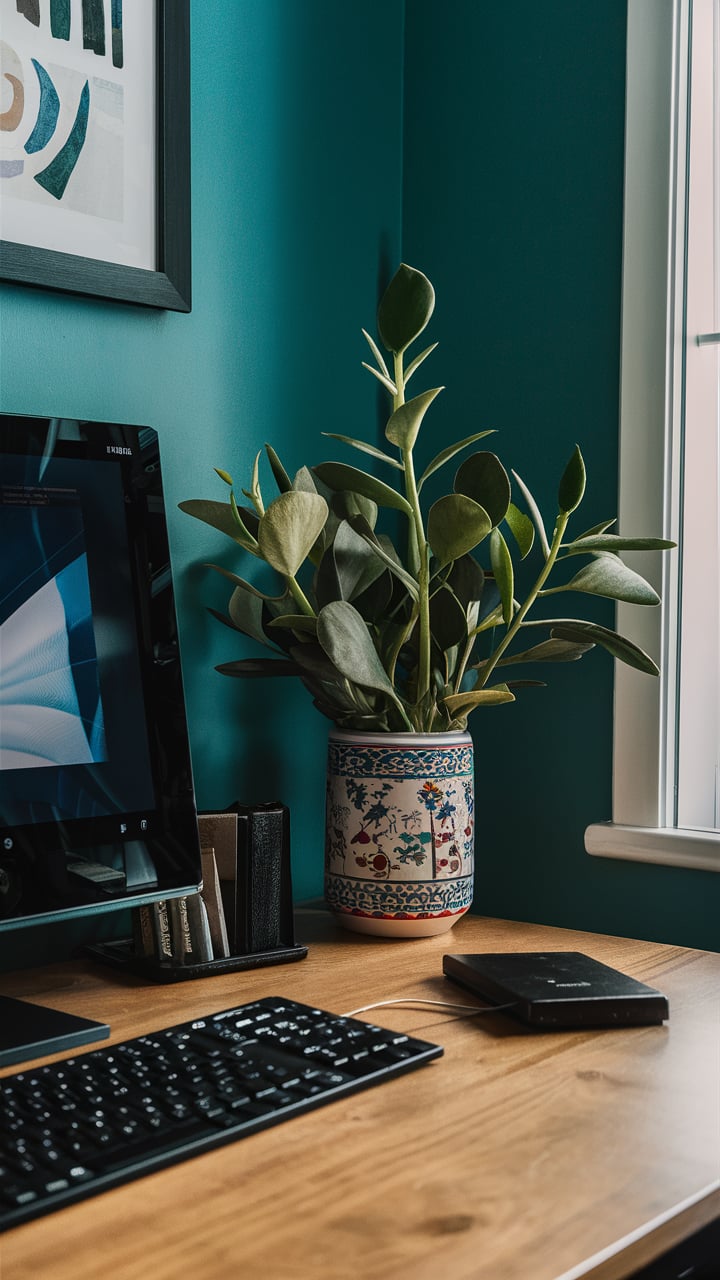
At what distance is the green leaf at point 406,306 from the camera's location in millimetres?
1273

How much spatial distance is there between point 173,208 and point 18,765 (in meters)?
0.65

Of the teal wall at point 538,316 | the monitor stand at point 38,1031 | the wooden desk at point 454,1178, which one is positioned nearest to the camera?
the wooden desk at point 454,1178

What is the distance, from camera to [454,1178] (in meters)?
0.66

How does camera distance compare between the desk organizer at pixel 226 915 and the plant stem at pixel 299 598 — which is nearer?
the desk organizer at pixel 226 915

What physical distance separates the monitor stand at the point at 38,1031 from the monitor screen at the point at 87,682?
7 cm

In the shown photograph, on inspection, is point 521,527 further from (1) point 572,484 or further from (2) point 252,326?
(2) point 252,326

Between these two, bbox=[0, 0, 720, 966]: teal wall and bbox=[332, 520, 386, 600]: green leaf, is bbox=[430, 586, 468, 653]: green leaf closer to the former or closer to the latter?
bbox=[332, 520, 386, 600]: green leaf

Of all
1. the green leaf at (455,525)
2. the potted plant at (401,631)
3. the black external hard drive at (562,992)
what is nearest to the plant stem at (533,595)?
the potted plant at (401,631)

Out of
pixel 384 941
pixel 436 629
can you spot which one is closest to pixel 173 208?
pixel 436 629

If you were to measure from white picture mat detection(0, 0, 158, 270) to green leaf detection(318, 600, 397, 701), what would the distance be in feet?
1.45

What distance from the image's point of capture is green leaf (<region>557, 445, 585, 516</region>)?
1.21 meters

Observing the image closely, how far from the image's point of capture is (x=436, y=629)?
48.9 inches

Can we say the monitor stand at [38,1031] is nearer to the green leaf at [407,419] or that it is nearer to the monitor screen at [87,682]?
the monitor screen at [87,682]

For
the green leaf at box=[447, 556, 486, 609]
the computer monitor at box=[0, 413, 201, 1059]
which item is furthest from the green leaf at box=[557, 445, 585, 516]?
the computer monitor at box=[0, 413, 201, 1059]
